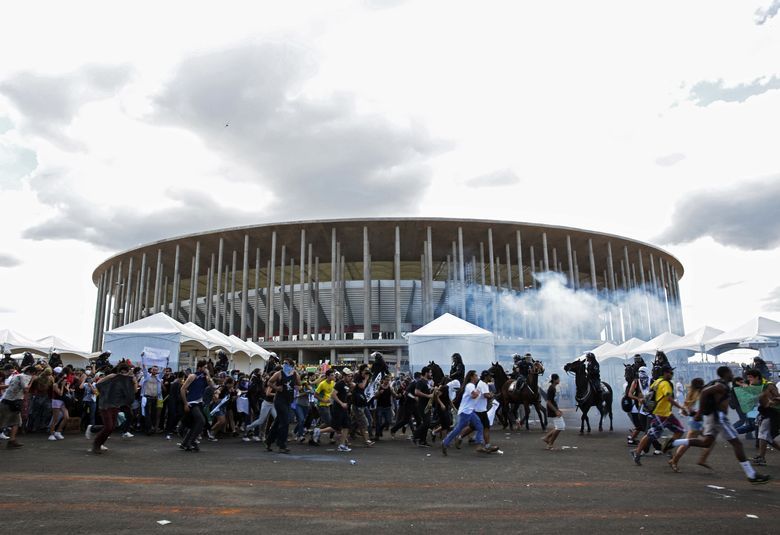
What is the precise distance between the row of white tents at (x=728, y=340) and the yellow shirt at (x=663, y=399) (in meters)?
11.6

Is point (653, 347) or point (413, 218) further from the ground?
point (413, 218)

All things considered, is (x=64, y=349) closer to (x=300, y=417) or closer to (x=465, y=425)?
(x=300, y=417)

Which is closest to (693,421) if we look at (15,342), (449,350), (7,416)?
(7,416)

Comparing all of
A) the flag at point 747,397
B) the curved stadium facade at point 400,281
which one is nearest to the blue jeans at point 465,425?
the flag at point 747,397

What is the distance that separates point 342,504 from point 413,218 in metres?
36.7

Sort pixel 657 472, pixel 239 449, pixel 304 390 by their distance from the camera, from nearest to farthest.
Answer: pixel 657 472 → pixel 239 449 → pixel 304 390

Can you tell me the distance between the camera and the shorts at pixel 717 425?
7.17 metres

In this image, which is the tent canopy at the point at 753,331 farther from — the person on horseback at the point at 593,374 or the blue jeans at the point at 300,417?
the blue jeans at the point at 300,417

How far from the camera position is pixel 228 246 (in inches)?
1897

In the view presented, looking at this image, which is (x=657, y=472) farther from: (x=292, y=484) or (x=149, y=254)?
(x=149, y=254)

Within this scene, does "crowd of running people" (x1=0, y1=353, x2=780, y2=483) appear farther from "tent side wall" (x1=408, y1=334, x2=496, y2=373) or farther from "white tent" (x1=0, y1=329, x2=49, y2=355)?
"white tent" (x1=0, y1=329, x2=49, y2=355)

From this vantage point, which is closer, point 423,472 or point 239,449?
point 423,472

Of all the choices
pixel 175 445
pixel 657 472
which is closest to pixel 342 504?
pixel 657 472

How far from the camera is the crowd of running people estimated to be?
846 centimetres
